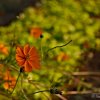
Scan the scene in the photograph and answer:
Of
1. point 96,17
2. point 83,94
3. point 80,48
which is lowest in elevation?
point 83,94

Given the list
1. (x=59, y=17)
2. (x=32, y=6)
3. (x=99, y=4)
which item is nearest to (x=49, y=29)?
(x=59, y=17)

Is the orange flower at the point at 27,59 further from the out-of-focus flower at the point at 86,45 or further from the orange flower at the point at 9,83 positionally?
the out-of-focus flower at the point at 86,45

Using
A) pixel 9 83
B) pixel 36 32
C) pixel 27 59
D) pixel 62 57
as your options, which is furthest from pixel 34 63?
pixel 36 32

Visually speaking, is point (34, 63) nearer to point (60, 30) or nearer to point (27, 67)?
point (27, 67)

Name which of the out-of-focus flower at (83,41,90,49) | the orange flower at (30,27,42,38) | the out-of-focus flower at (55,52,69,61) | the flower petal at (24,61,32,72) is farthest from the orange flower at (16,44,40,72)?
the out-of-focus flower at (83,41,90,49)

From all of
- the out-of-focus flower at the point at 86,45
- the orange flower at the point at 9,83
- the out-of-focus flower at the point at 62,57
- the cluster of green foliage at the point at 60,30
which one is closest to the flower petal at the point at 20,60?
the orange flower at the point at 9,83

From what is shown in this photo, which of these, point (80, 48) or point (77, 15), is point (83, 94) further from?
point (77, 15)
